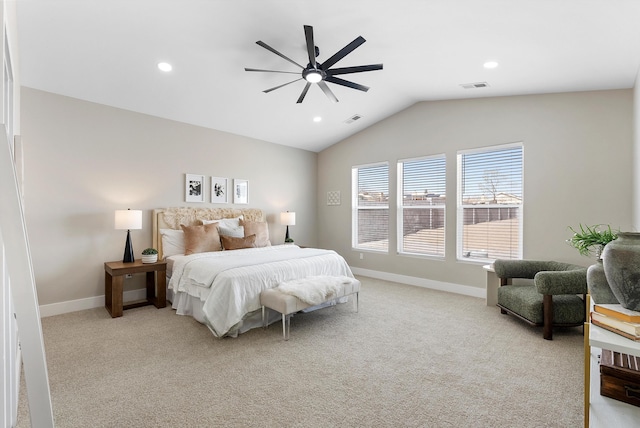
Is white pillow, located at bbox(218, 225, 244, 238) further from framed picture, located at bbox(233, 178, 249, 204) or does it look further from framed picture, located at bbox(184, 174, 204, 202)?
framed picture, located at bbox(233, 178, 249, 204)

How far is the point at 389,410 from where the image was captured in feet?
6.61

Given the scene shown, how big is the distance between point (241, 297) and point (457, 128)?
398cm

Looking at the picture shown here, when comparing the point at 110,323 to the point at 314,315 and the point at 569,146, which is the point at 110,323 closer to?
the point at 314,315

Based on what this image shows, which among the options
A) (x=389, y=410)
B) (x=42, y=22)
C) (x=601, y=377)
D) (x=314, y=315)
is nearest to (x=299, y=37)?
(x=42, y=22)

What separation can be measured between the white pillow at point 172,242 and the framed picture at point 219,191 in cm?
90

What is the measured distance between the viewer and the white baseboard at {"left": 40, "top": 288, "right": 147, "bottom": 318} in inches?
147

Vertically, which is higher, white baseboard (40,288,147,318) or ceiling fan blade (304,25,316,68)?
ceiling fan blade (304,25,316,68)

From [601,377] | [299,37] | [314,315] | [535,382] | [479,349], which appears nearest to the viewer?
[601,377]

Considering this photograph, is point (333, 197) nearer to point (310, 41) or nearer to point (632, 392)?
point (310, 41)

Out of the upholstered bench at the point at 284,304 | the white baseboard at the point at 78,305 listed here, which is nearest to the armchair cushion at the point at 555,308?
the upholstered bench at the point at 284,304

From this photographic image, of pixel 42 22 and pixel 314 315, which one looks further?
pixel 314 315

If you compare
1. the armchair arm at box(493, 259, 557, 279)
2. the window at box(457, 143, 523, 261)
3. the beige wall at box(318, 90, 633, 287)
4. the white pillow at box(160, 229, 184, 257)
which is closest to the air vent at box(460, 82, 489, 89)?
the beige wall at box(318, 90, 633, 287)

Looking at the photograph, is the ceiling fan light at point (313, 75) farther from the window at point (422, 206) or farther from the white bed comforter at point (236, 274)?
the window at point (422, 206)

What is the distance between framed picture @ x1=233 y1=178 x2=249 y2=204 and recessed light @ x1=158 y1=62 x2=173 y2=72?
224cm
